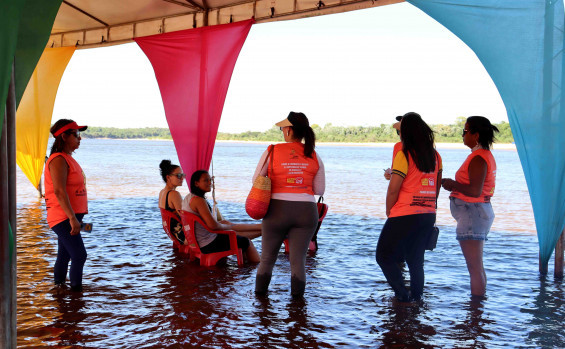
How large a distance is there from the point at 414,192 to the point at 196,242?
8.63 ft

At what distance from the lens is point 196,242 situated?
18.0 ft

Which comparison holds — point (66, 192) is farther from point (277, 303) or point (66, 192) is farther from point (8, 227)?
point (8, 227)

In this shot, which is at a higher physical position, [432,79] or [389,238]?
[432,79]

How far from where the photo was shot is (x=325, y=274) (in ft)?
17.7

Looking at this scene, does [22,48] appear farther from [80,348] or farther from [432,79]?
[432,79]

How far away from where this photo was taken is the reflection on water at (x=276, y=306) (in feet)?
11.5

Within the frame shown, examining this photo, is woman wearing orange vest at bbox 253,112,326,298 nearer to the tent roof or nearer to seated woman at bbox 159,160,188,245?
seated woman at bbox 159,160,188,245

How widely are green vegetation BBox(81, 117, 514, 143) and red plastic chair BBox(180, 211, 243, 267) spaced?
38.7 m

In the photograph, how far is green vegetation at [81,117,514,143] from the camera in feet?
200

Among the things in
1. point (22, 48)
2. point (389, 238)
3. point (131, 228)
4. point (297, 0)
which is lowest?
point (131, 228)

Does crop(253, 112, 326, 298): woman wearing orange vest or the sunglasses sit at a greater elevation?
the sunglasses

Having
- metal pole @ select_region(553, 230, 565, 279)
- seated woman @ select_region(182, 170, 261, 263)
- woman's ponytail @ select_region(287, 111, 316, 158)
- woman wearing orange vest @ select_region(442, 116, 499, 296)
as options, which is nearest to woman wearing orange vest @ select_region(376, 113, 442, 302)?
woman wearing orange vest @ select_region(442, 116, 499, 296)

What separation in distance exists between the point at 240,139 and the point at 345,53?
32.7 metres

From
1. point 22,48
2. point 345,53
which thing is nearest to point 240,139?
point 345,53
